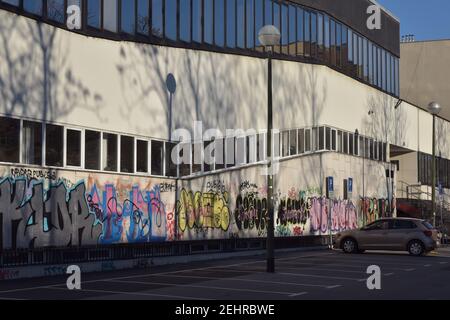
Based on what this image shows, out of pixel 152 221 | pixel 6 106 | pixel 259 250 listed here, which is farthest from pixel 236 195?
pixel 6 106

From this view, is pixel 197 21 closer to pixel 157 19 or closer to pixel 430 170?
pixel 157 19

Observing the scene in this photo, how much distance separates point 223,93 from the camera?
1136 inches

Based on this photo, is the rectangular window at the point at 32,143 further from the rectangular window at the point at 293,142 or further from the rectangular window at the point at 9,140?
the rectangular window at the point at 293,142

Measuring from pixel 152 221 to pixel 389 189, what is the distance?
24311mm

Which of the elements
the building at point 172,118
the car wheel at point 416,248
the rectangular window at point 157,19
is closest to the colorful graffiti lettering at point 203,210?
the building at point 172,118

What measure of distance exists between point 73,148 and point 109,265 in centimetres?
345

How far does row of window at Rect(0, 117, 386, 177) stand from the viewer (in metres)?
19.4

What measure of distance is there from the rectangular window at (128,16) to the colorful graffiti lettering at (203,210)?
222 inches

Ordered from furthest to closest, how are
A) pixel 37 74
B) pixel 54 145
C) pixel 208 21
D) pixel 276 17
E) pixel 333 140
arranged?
1. pixel 333 140
2. pixel 276 17
3. pixel 208 21
4. pixel 54 145
5. pixel 37 74

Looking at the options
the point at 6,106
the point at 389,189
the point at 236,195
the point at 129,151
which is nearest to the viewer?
the point at 6,106

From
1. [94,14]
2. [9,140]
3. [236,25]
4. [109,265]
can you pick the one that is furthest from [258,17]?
[9,140]

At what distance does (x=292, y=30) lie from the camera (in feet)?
113

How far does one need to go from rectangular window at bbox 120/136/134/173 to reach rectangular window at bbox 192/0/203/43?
5.67 m

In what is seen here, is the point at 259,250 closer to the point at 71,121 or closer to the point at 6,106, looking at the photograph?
the point at 71,121
